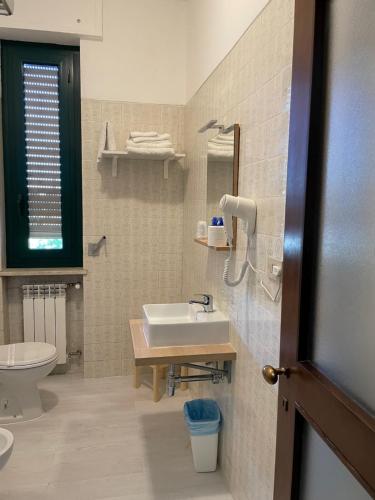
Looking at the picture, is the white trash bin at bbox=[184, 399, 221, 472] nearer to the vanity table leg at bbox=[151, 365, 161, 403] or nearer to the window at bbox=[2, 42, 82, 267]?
the vanity table leg at bbox=[151, 365, 161, 403]

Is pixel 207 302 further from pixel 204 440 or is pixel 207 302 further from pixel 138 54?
pixel 138 54

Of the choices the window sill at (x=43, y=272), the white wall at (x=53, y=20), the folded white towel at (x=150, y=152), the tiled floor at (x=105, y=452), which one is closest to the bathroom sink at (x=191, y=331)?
A: the tiled floor at (x=105, y=452)

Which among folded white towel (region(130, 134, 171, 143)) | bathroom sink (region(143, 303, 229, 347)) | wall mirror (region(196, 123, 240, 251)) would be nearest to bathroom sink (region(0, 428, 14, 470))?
bathroom sink (region(143, 303, 229, 347))

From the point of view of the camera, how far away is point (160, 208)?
125 inches

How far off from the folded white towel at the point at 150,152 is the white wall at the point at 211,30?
1.56 ft

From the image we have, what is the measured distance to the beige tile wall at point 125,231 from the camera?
9.96 feet

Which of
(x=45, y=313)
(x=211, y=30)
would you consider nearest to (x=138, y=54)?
(x=211, y=30)

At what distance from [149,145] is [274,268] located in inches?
69.9

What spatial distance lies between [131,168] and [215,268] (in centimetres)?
126

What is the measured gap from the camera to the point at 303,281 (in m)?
0.99

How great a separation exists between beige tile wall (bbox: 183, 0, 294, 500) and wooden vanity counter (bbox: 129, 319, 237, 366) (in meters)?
0.08

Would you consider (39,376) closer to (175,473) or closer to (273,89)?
(175,473)

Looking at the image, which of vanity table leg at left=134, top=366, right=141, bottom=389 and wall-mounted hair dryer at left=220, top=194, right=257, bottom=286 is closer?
wall-mounted hair dryer at left=220, top=194, right=257, bottom=286

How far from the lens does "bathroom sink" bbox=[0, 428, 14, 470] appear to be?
67.2 inches
